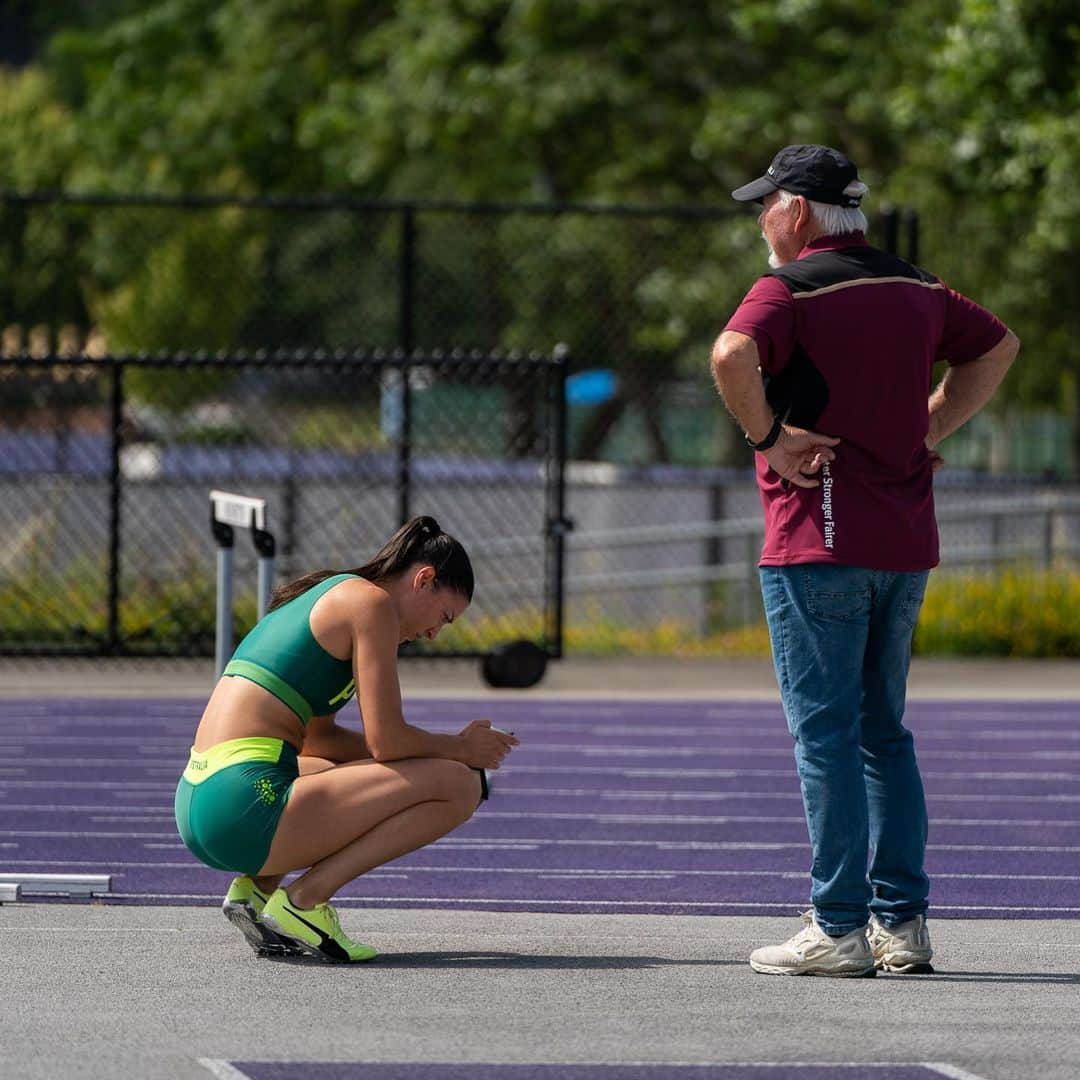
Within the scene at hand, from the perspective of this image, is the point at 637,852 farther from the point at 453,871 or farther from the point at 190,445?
the point at 190,445

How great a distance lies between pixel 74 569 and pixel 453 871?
8.10m

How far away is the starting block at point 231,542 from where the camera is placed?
848cm

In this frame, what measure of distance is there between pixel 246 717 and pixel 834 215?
6.83ft

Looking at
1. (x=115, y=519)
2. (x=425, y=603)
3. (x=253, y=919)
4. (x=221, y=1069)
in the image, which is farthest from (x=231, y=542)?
(x=115, y=519)

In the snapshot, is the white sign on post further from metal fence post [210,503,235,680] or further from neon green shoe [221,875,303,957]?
neon green shoe [221,875,303,957]

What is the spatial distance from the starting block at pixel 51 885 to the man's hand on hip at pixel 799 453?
2.65 m

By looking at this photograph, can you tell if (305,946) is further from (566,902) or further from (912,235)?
(912,235)

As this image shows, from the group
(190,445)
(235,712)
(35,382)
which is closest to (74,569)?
(190,445)

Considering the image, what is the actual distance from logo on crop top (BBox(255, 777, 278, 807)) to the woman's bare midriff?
0.45 feet

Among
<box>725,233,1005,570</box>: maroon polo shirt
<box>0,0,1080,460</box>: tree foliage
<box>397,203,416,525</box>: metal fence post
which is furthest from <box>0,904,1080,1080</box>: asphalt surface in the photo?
<box>0,0,1080,460</box>: tree foliage

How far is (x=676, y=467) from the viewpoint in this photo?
1986cm

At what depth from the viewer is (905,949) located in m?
6.40

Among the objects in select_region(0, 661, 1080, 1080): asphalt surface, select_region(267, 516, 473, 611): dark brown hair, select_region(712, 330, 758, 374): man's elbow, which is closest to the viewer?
select_region(0, 661, 1080, 1080): asphalt surface

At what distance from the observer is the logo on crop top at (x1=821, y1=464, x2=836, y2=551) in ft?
20.3
